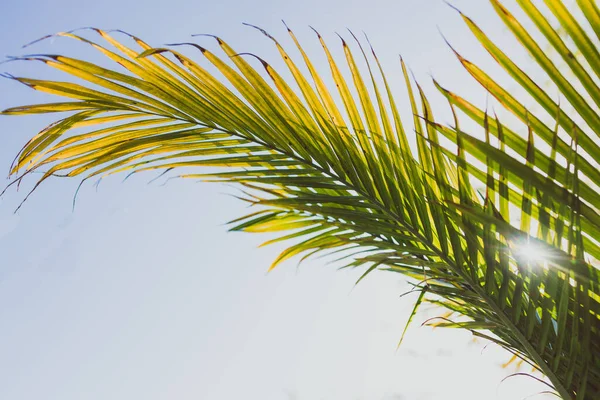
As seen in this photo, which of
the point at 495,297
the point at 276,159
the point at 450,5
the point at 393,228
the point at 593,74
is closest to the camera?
the point at 450,5

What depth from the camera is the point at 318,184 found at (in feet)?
3.99

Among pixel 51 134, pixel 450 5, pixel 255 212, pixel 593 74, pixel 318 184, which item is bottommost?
pixel 51 134

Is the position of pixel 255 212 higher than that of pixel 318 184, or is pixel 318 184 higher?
pixel 318 184

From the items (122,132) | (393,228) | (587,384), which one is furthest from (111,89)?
(587,384)

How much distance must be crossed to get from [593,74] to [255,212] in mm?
754

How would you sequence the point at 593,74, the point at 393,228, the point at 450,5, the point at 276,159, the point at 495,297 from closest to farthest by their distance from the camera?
the point at 450,5 → the point at 593,74 → the point at 495,297 → the point at 393,228 → the point at 276,159

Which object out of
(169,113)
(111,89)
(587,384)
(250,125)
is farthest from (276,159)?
(587,384)

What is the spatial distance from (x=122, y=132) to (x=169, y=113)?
0.40 ft

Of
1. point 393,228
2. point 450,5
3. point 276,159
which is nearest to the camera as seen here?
point 450,5

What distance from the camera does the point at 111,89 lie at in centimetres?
124

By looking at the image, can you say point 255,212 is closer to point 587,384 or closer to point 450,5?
point 450,5

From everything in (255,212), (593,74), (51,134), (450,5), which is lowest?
(51,134)

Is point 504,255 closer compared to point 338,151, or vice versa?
point 504,255

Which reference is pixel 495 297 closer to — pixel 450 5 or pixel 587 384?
pixel 587 384
